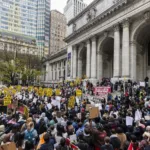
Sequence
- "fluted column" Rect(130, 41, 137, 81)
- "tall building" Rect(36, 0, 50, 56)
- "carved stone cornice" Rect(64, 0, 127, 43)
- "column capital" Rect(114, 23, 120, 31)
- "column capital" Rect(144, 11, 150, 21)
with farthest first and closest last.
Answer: "tall building" Rect(36, 0, 50, 56) < "column capital" Rect(114, 23, 120, 31) < "carved stone cornice" Rect(64, 0, 127, 43) < "fluted column" Rect(130, 41, 137, 81) < "column capital" Rect(144, 11, 150, 21)

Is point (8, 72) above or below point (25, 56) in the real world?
below

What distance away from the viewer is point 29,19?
12812 cm

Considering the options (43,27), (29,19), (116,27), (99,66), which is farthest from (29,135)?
(43,27)

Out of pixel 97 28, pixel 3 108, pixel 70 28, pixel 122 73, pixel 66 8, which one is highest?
pixel 66 8

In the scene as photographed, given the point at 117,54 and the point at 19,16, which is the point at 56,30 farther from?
the point at 117,54

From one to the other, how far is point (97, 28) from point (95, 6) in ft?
17.3

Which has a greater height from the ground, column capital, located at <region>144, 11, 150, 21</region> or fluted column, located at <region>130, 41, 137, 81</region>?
column capital, located at <region>144, 11, 150, 21</region>

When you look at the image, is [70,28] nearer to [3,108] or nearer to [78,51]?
[78,51]

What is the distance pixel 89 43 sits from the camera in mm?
41531

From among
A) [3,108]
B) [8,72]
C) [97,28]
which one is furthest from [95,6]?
[3,108]

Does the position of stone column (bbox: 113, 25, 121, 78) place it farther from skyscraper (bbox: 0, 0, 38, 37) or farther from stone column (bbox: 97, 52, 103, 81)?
skyscraper (bbox: 0, 0, 38, 37)

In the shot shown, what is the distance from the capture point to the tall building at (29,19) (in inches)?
4626

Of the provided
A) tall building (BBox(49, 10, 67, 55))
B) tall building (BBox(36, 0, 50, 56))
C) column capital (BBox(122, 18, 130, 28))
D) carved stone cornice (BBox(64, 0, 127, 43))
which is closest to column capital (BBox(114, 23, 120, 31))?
column capital (BBox(122, 18, 130, 28))

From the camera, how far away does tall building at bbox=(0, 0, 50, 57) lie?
118m
